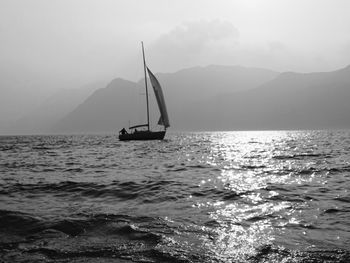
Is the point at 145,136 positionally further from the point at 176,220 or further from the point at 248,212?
the point at 176,220

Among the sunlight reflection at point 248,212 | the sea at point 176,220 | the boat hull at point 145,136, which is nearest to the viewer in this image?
the sea at point 176,220

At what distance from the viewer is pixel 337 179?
16.3m

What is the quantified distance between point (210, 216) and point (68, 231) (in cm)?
376

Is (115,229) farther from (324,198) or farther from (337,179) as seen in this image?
(337,179)

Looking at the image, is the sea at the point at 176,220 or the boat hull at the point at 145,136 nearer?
the sea at the point at 176,220

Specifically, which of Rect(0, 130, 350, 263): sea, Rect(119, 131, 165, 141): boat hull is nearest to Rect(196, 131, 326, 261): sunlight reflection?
Rect(0, 130, 350, 263): sea

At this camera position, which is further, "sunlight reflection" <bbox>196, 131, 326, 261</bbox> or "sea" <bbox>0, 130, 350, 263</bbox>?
"sunlight reflection" <bbox>196, 131, 326, 261</bbox>

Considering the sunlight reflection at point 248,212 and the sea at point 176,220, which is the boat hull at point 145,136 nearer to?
the sunlight reflection at point 248,212

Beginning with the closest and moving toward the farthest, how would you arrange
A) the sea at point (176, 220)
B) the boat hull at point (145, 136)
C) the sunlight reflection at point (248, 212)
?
the sea at point (176, 220) → the sunlight reflection at point (248, 212) → the boat hull at point (145, 136)

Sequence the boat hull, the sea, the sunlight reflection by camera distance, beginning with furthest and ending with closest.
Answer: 1. the boat hull
2. the sunlight reflection
3. the sea

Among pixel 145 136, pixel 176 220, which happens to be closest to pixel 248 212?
pixel 176 220

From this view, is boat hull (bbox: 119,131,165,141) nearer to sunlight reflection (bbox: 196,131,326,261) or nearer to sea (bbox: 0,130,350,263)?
sunlight reflection (bbox: 196,131,326,261)

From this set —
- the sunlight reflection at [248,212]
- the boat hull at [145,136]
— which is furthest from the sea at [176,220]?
the boat hull at [145,136]

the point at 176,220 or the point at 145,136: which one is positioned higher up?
the point at 145,136
